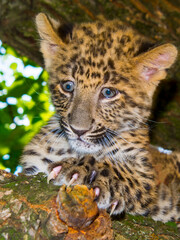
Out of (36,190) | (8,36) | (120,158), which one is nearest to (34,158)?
(120,158)

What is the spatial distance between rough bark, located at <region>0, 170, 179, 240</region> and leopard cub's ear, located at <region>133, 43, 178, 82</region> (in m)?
2.01

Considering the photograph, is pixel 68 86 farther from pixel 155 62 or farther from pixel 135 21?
pixel 135 21

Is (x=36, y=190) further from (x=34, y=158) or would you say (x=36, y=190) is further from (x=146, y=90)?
(x=146, y=90)

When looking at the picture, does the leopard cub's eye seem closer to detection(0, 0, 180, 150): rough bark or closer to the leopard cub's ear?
the leopard cub's ear

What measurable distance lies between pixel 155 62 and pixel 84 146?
138 centimetres

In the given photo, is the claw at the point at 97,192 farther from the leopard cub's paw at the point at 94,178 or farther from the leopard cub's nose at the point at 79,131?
the leopard cub's nose at the point at 79,131

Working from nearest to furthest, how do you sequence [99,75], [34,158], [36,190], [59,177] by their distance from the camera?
[36,190] → [59,177] → [99,75] → [34,158]

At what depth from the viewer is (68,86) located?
4.38 meters

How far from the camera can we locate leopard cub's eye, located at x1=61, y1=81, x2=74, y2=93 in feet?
14.2

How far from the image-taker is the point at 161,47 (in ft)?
13.9

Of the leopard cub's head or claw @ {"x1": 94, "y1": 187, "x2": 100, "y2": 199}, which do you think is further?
the leopard cub's head

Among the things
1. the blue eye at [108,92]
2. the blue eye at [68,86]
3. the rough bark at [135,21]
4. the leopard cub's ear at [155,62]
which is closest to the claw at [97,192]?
the blue eye at [108,92]

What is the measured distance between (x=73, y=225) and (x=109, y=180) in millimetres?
1128

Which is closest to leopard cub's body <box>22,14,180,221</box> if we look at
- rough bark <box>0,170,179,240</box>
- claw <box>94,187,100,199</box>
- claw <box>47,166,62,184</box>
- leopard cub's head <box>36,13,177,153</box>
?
leopard cub's head <box>36,13,177,153</box>
